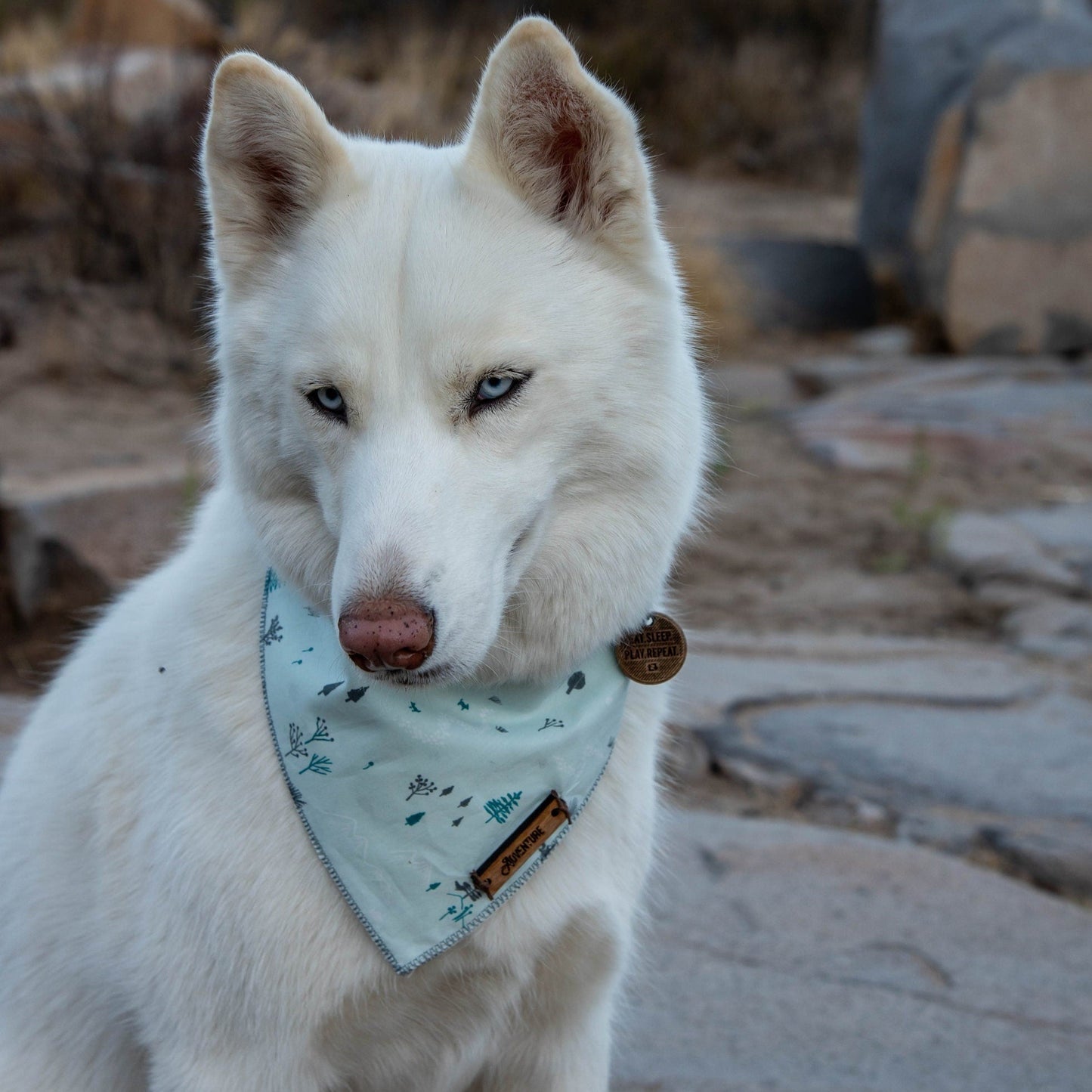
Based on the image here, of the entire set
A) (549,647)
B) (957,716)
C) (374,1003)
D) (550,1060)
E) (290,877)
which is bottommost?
(957,716)

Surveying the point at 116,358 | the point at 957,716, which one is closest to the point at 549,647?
the point at 957,716

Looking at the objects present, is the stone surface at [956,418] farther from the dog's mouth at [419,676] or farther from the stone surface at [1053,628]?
the dog's mouth at [419,676]

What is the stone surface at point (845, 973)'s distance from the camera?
2408 millimetres

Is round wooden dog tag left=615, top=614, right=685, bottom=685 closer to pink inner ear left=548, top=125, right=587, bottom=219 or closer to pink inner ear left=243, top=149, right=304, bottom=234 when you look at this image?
pink inner ear left=548, top=125, right=587, bottom=219

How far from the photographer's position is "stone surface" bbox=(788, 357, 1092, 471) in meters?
6.59

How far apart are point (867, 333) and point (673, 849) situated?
288 inches

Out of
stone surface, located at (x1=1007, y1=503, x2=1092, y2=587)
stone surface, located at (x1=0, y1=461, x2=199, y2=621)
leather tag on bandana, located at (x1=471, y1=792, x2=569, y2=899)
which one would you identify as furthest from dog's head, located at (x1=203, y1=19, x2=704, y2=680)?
stone surface, located at (x1=1007, y1=503, x2=1092, y2=587)

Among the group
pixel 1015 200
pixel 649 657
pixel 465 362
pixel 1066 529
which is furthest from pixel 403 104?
pixel 465 362

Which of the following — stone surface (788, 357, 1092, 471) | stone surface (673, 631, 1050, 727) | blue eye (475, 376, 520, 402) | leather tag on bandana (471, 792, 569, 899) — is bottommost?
stone surface (788, 357, 1092, 471)

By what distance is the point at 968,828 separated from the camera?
3.29m

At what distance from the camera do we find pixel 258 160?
74.6 inches

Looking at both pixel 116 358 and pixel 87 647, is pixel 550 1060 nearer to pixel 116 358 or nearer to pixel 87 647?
pixel 87 647

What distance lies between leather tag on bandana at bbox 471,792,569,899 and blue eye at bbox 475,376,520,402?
A: 0.64 metres

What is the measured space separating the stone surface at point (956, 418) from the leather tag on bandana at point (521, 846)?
4495 millimetres
